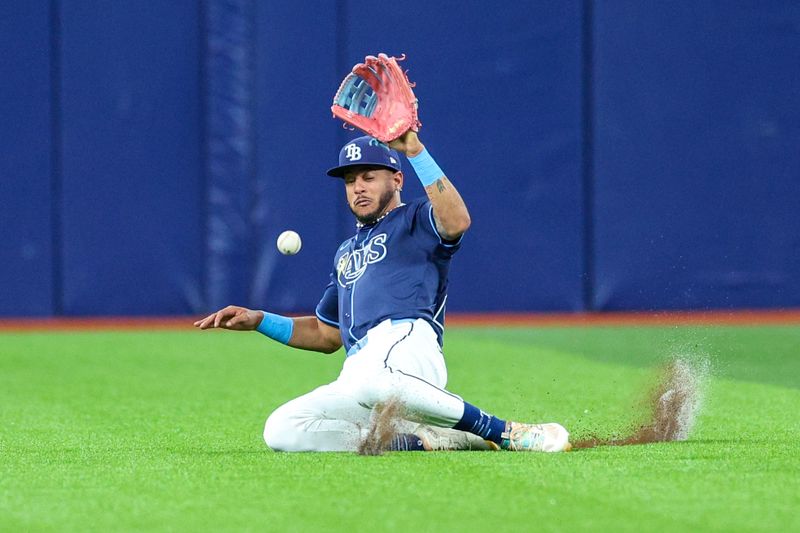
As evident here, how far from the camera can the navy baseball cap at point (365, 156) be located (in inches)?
216

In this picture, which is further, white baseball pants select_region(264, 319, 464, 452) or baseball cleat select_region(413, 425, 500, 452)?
baseball cleat select_region(413, 425, 500, 452)

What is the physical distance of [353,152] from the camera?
18.1 ft

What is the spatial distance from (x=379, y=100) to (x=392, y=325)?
93 centimetres

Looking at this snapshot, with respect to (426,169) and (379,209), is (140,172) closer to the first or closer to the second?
(379,209)

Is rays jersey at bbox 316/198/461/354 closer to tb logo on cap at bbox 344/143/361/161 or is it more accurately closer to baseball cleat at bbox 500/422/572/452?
tb logo on cap at bbox 344/143/361/161

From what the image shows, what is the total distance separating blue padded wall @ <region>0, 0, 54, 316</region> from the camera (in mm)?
14281

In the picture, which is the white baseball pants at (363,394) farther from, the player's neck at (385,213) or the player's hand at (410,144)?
the player's hand at (410,144)

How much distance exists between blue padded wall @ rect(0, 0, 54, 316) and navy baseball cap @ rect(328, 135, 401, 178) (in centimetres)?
943

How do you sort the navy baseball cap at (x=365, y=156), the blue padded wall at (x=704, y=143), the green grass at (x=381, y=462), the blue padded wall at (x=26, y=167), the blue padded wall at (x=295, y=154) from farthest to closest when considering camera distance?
1. the blue padded wall at (x=26, y=167)
2. the blue padded wall at (x=295, y=154)
3. the blue padded wall at (x=704, y=143)
4. the navy baseball cap at (x=365, y=156)
5. the green grass at (x=381, y=462)

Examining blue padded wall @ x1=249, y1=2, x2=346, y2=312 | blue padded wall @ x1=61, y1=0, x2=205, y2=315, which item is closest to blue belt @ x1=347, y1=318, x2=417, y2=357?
blue padded wall @ x1=249, y1=2, x2=346, y2=312

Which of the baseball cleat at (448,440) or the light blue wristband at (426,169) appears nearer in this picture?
the light blue wristband at (426,169)

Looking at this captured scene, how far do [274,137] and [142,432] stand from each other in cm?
843

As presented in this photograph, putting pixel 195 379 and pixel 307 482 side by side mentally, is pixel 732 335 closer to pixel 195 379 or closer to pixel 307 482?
pixel 195 379

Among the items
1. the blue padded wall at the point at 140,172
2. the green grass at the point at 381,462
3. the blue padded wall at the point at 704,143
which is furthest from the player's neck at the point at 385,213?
the blue padded wall at the point at 140,172
